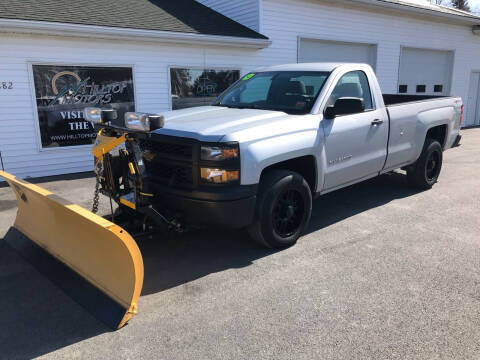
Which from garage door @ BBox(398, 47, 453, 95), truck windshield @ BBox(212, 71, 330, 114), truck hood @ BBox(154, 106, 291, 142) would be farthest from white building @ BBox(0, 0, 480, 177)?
truck hood @ BBox(154, 106, 291, 142)

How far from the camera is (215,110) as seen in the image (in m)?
5.01

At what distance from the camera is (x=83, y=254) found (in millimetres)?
3488

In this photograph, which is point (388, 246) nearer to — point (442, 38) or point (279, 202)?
point (279, 202)

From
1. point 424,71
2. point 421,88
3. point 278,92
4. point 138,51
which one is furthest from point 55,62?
point 424,71

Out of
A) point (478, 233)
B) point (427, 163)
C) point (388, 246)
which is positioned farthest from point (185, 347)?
point (427, 163)

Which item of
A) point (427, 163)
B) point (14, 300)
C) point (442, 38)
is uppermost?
point (442, 38)

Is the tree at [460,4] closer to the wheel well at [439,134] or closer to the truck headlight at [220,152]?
the wheel well at [439,134]

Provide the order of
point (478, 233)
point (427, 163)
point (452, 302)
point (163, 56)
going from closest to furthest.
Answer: point (452, 302), point (478, 233), point (427, 163), point (163, 56)

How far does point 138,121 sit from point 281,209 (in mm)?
1799

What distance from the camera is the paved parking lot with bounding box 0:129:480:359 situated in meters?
2.80

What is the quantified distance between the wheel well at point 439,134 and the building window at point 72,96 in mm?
6561

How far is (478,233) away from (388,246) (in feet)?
4.20

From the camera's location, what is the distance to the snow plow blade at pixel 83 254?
3.00 meters

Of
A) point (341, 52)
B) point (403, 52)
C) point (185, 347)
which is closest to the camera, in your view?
point (185, 347)
